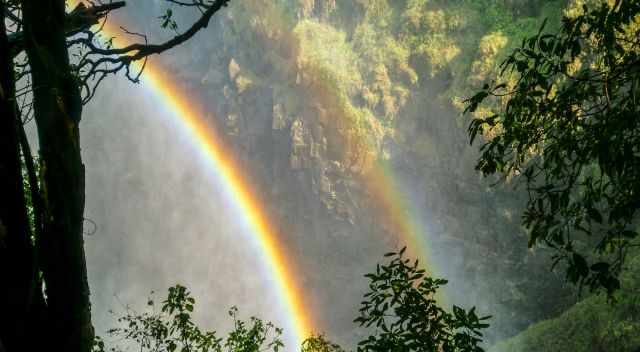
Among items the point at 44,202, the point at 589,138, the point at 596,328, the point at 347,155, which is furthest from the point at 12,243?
the point at 347,155

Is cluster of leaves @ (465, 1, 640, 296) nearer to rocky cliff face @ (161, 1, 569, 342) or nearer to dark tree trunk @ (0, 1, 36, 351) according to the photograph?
dark tree trunk @ (0, 1, 36, 351)

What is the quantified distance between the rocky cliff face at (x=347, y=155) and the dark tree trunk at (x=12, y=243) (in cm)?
2024

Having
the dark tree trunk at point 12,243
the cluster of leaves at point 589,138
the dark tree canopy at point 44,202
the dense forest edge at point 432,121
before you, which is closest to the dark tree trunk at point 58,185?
the dark tree canopy at point 44,202

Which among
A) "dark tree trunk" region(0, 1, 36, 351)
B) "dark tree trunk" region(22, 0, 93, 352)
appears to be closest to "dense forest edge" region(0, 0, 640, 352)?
"dark tree trunk" region(22, 0, 93, 352)

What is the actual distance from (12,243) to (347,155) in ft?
76.6

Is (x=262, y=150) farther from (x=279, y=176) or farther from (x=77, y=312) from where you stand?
(x=77, y=312)

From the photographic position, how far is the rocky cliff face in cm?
2136

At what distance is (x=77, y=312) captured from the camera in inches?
57.1

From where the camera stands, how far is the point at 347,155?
80.4 ft

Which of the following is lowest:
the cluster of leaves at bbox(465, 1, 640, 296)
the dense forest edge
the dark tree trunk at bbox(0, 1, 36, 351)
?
the dark tree trunk at bbox(0, 1, 36, 351)

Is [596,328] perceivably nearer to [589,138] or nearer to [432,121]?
[589,138]

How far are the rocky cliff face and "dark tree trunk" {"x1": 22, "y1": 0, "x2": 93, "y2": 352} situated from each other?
2006 centimetres

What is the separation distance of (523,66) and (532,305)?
2007 centimetres

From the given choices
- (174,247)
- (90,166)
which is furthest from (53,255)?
(90,166)
